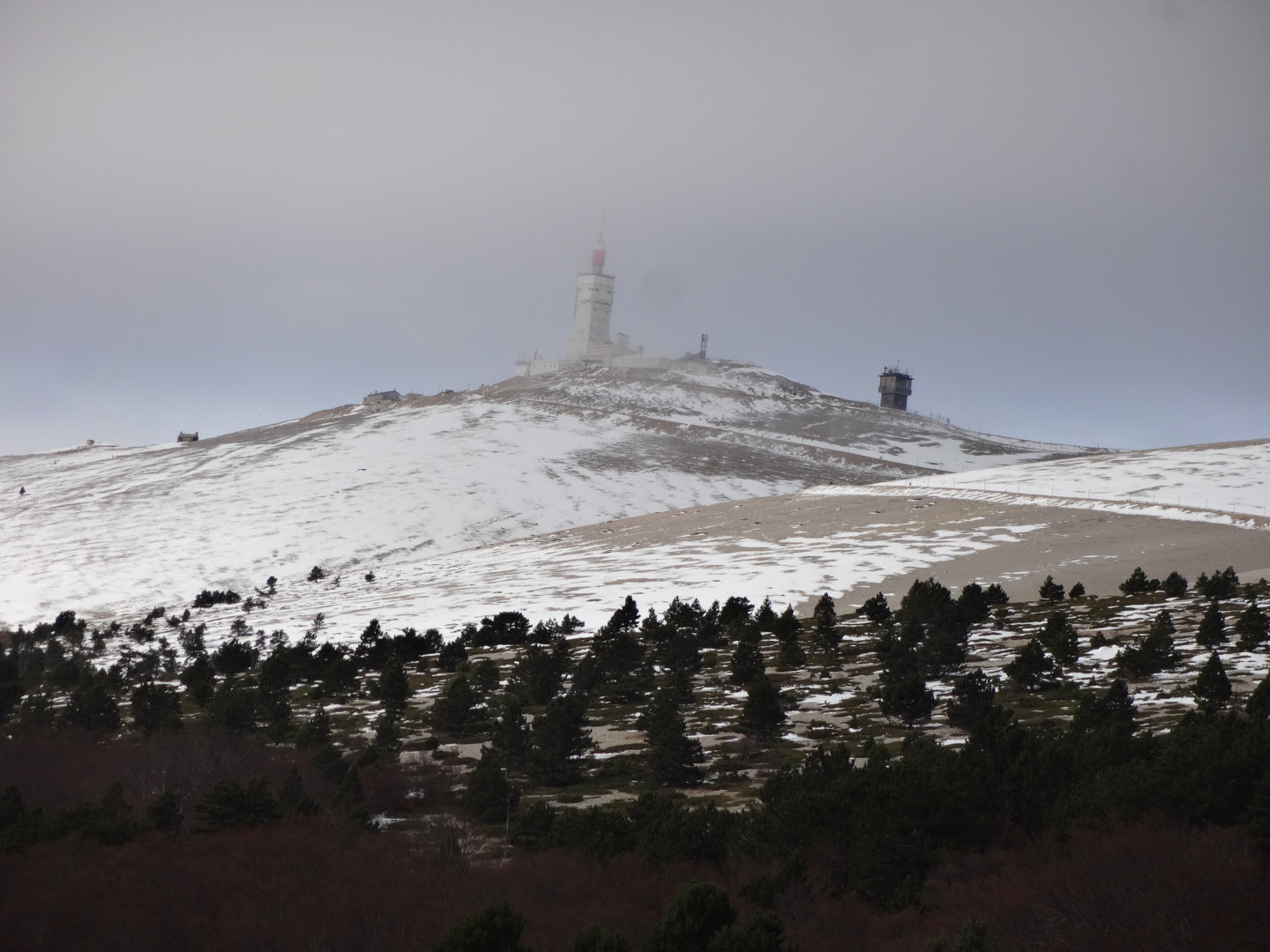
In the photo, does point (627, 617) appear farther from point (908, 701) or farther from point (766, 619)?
point (908, 701)

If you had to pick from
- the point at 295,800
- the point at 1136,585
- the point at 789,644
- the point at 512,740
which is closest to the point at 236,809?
the point at 295,800

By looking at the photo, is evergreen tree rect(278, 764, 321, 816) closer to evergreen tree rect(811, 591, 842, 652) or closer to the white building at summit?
evergreen tree rect(811, 591, 842, 652)

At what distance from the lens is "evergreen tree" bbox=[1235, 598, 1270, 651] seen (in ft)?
118

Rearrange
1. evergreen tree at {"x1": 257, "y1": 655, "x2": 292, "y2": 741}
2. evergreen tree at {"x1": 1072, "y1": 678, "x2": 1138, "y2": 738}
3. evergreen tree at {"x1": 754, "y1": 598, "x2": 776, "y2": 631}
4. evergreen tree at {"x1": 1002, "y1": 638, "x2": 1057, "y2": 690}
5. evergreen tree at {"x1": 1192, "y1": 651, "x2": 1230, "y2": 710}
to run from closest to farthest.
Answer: evergreen tree at {"x1": 1072, "y1": 678, "x2": 1138, "y2": 738}, evergreen tree at {"x1": 1192, "y1": 651, "x2": 1230, "y2": 710}, evergreen tree at {"x1": 1002, "y1": 638, "x2": 1057, "y2": 690}, evergreen tree at {"x1": 257, "y1": 655, "x2": 292, "y2": 741}, evergreen tree at {"x1": 754, "y1": 598, "x2": 776, "y2": 631}

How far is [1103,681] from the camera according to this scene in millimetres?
34938

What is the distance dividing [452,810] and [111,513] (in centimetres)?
8210

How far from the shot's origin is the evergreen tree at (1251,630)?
3597 cm

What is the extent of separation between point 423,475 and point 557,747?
81666 millimetres

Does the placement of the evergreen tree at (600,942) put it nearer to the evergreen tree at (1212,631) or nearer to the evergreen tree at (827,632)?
the evergreen tree at (1212,631)

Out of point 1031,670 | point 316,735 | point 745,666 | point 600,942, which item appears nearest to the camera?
point 600,942

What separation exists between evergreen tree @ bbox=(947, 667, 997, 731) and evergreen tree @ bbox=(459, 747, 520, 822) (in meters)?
12.6

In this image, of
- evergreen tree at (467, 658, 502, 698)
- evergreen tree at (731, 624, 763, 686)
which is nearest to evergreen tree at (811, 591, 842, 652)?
evergreen tree at (731, 624, 763, 686)

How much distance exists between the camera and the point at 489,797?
2794 cm

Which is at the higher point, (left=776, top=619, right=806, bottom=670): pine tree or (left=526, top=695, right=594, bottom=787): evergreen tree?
(left=776, top=619, right=806, bottom=670): pine tree
